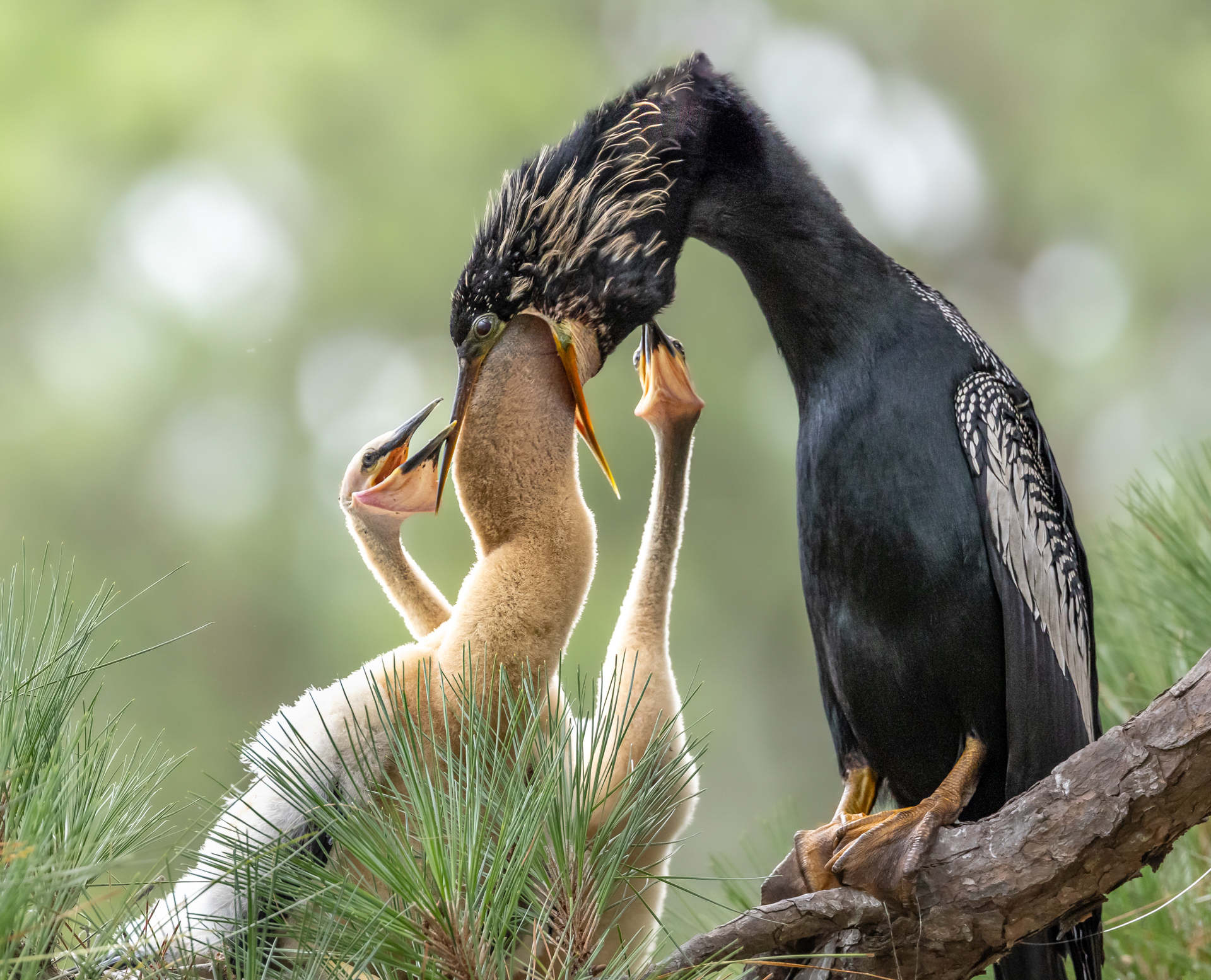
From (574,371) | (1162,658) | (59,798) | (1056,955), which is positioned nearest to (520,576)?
(574,371)

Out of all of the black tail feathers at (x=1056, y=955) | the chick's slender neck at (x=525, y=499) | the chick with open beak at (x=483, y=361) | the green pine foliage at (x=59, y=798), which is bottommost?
the black tail feathers at (x=1056, y=955)

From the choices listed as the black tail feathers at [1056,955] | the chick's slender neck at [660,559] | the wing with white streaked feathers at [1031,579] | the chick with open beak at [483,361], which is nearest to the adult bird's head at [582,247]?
the chick with open beak at [483,361]

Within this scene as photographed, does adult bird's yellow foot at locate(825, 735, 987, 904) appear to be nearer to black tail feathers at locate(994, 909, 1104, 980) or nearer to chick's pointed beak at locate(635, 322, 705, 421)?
black tail feathers at locate(994, 909, 1104, 980)

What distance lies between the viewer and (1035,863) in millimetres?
903

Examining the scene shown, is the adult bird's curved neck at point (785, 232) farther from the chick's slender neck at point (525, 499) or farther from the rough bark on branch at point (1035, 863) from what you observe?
the rough bark on branch at point (1035, 863)

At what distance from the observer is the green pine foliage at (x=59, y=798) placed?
0.67 m

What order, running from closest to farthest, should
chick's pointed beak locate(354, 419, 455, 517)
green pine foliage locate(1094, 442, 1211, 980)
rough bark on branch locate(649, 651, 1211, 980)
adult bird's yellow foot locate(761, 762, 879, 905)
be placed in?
rough bark on branch locate(649, 651, 1211, 980), adult bird's yellow foot locate(761, 762, 879, 905), chick's pointed beak locate(354, 419, 455, 517), green pine foliage locate(1094, 442, 1211, 980)

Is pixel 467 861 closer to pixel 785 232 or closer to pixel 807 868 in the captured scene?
pixel 807 868

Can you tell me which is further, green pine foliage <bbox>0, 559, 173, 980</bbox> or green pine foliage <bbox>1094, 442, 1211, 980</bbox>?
green pine foliage <bbox>1094, 442, 1211, 980</bbox>

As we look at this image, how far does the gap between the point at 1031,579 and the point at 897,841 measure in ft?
0.97

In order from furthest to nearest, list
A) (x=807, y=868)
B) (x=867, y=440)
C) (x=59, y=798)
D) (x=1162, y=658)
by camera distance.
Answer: (x=1162, y=658) → (x=867, y=440) → (x=807, y=868) → (x=59, y=798)

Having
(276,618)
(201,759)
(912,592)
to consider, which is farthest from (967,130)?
(912,592)

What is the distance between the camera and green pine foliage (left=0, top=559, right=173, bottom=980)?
2.20 feet

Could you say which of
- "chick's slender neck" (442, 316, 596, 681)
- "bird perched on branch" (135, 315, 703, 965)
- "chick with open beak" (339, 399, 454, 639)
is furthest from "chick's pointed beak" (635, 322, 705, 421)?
"chick with open beak" (339, 399, 454, 639)
